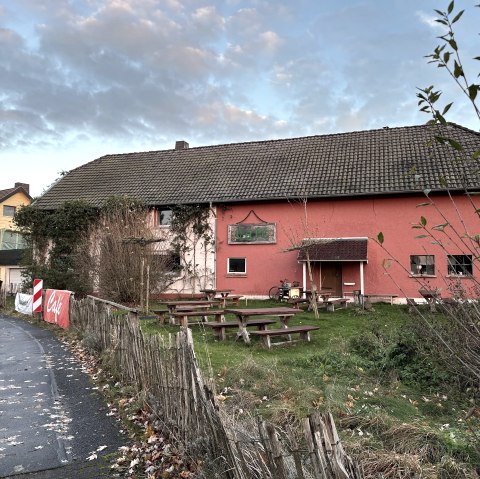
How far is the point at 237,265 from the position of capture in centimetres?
2150

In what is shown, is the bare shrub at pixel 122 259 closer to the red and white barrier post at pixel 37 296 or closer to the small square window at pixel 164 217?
the red and white barrier post at pixel 37 296

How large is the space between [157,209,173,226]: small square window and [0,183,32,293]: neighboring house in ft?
49.7

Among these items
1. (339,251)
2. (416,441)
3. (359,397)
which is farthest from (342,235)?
(416,441)

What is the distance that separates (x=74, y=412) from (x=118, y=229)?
489 inches

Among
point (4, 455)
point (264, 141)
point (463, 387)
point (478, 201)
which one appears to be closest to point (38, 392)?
point (4, 455)

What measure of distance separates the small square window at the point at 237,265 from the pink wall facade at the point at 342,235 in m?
0.18

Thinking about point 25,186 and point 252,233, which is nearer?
point 252,233

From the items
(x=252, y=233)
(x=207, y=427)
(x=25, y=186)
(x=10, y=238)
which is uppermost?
(x=25, y=186)

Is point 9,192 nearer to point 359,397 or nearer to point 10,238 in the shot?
point 10,238

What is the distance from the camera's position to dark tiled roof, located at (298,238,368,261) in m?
18.5

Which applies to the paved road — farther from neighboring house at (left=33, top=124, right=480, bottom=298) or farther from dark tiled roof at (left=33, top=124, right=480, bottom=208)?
dark tiled roof at (left=33, top=124, right=480, bottom=208)

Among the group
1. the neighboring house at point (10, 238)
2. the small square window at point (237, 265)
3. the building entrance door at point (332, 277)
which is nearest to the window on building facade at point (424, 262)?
the building entrance door at point (332, 277)

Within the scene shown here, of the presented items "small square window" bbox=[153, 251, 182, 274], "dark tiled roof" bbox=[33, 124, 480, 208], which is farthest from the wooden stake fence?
"dark tiled roof" bbox=[33, 124, 480, 208]

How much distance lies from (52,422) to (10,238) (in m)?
41.3
